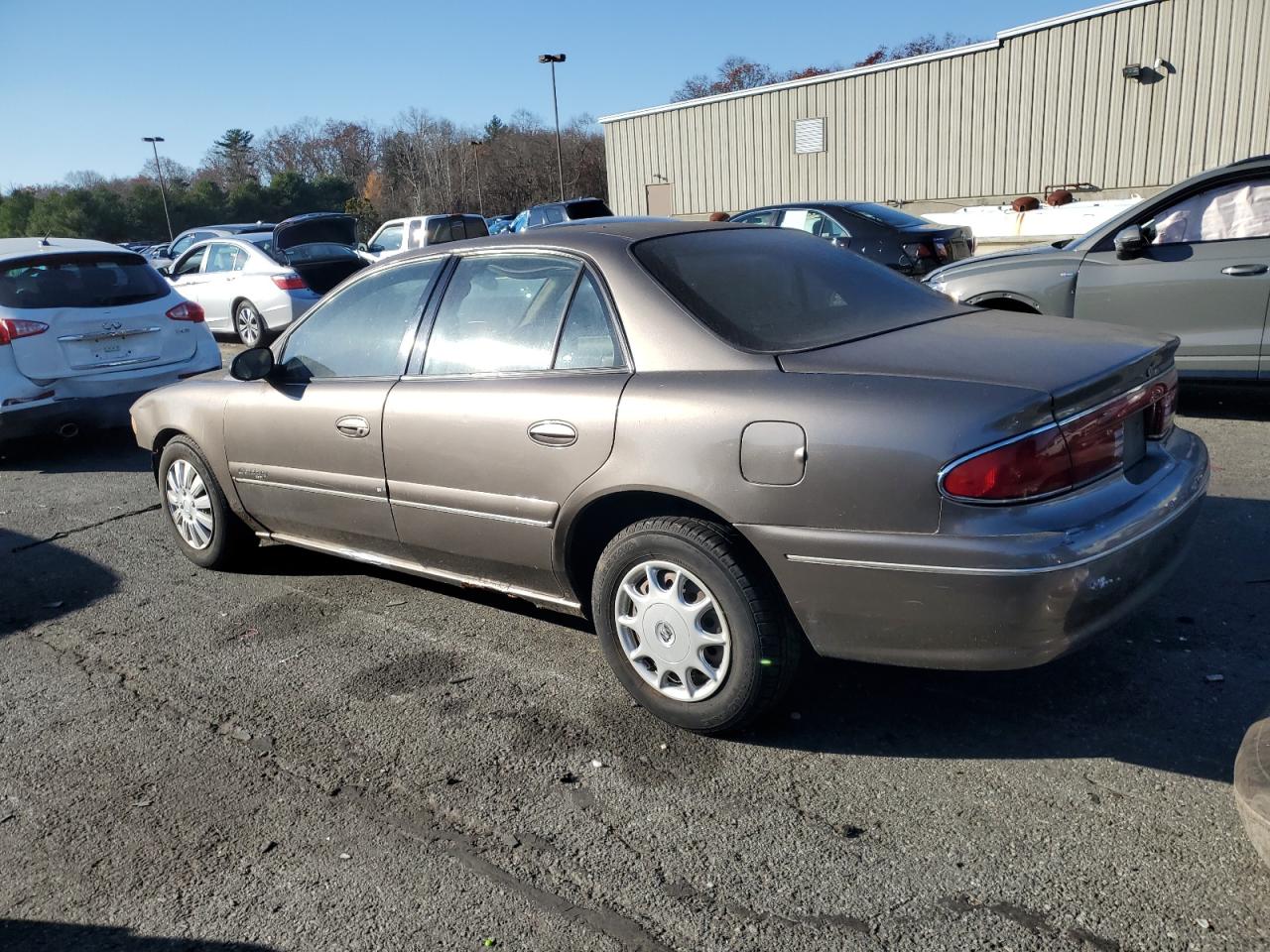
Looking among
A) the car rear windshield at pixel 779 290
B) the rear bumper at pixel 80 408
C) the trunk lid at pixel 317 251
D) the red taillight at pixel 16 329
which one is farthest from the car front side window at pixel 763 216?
the car rear windshield at pixel 779 290

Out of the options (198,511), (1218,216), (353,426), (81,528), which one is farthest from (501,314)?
(1218,216)

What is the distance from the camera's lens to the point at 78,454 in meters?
8.39

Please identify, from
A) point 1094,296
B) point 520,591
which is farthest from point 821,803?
point 1094,296

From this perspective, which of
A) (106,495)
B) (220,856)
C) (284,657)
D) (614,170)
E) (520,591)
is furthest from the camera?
(614,170)

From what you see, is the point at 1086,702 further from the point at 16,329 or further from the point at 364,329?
the point at 16,329

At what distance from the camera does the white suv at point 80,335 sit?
24.8 feet

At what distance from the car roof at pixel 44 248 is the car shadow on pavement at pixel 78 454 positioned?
149 cm

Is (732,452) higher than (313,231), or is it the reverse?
(313,231)

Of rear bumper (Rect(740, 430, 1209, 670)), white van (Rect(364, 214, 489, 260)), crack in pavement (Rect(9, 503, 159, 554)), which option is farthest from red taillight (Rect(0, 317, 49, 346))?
white van (Rect(364, 214, 489, 260))

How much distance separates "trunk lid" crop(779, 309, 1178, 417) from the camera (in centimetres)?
287

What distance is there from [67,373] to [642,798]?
21.6 feet

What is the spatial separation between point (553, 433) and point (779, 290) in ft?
3.14

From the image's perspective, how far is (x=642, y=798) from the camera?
2982 millimetres

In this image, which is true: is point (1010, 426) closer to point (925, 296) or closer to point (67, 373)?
point (925, 296)
